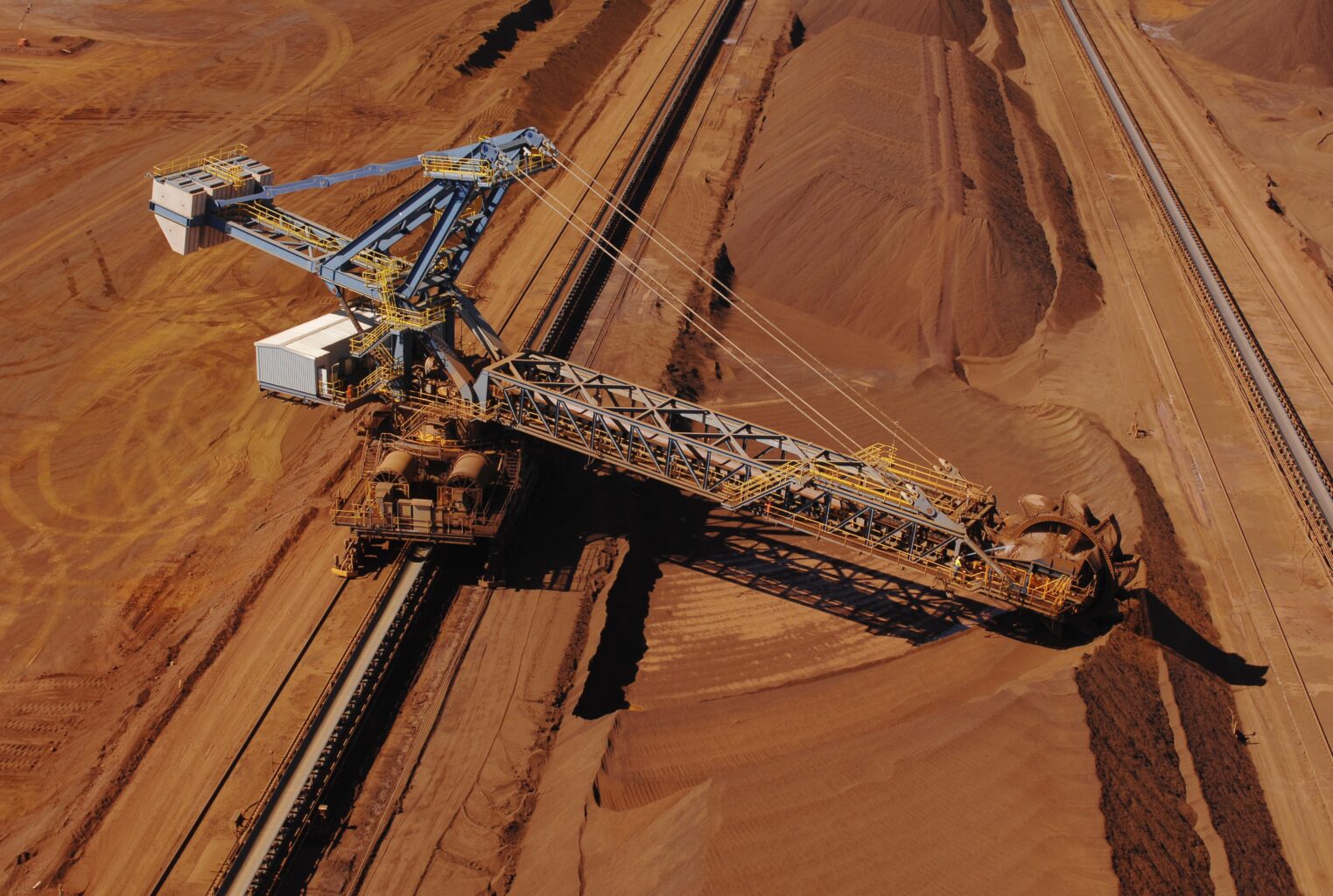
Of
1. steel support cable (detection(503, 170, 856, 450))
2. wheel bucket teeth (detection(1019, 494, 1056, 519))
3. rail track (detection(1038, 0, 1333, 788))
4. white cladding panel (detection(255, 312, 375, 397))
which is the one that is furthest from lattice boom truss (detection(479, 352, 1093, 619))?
rail track (detection(1038, 0, 1333, 788))

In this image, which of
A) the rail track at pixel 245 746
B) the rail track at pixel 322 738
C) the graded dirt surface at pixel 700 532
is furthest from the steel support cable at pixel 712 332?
the rail track at pixel 245 746

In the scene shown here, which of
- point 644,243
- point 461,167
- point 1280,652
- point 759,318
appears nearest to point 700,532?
point 461,167

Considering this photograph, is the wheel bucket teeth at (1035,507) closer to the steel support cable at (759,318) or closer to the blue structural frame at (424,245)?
the steel support cable at (759,318)

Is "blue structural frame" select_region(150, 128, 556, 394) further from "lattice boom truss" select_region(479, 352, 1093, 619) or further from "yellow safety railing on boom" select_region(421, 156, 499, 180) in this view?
"lattice boom truss" select_region(479, 352, 1093, 619)

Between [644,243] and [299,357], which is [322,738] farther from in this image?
[644,243]

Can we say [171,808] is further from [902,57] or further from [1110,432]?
[902,57]

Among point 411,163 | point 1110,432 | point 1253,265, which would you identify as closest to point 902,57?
point 1253,265
